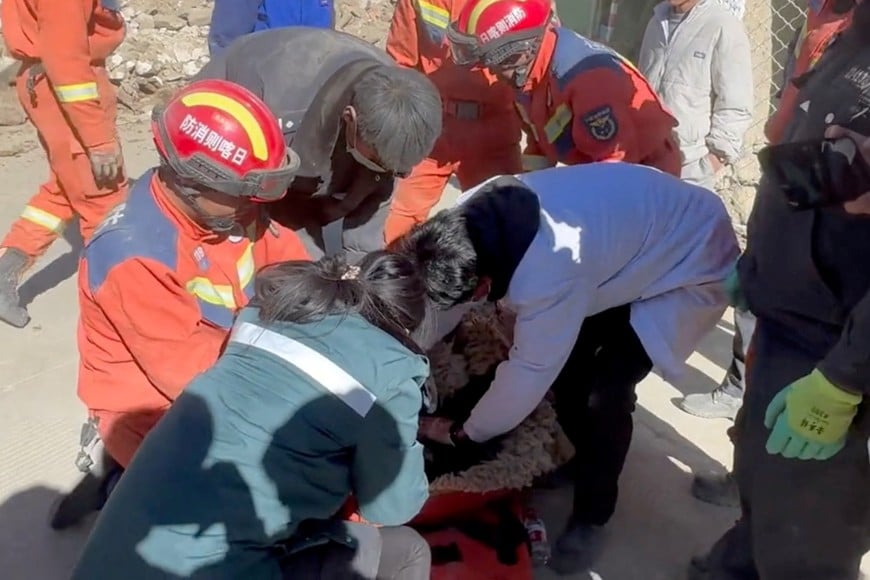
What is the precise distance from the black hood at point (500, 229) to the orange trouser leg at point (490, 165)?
1533 mm

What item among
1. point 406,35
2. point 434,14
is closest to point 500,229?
point 434,14

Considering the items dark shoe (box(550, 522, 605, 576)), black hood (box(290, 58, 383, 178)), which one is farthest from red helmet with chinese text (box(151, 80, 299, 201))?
dark shoe (box(550, 522, 605, 576))

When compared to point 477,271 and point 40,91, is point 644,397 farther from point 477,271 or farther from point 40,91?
point 40,91

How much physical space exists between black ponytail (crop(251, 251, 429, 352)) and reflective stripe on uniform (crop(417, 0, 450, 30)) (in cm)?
207

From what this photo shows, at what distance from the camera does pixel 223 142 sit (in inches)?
94.2

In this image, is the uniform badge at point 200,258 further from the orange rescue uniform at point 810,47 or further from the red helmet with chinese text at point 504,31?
the orange rescue uniform at point 810,47

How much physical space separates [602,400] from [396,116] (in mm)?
1007

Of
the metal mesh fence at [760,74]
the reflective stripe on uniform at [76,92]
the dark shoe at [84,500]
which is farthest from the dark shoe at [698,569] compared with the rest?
the metal mesh fence at [760,74]

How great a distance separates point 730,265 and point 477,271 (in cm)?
84

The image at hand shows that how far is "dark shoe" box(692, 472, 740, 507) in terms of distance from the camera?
3.34m

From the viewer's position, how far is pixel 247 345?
2.01m

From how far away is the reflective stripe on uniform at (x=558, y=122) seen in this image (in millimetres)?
3179

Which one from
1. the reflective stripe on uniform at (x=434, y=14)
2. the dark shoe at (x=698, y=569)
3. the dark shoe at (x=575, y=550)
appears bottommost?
the dark shoe at (x=575, y=550)

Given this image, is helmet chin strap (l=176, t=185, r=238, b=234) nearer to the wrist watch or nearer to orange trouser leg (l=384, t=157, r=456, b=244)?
the wrist watch
